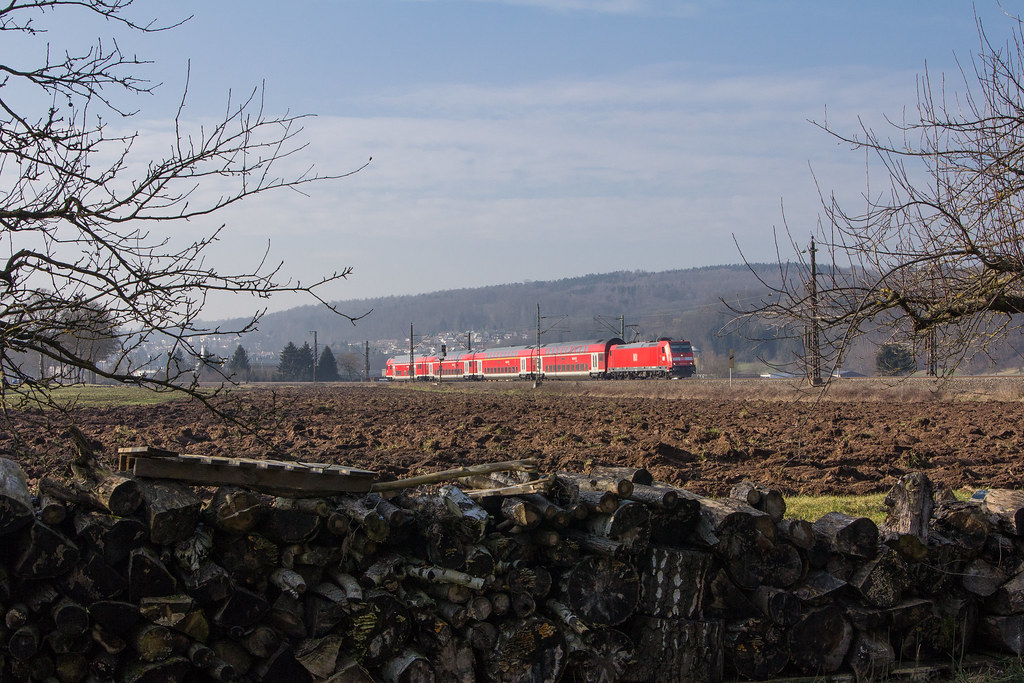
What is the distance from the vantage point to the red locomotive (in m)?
60.5

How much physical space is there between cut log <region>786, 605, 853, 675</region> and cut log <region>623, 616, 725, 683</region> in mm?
577

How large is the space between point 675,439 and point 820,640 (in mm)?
11960

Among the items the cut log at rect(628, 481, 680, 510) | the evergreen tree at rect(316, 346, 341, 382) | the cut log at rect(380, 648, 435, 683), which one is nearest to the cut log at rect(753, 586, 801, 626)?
the cut log at rect(628, 481, 680, 510)

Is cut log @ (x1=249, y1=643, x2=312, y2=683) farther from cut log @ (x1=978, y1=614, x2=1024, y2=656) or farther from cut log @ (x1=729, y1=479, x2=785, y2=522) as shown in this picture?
cut log @ (x1=978, y1=614, x2=1024, y2=656)

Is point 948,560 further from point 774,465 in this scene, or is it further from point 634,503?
point 774,465

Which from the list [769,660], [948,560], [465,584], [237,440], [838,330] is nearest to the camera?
[465,584]

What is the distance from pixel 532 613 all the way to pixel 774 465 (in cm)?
915

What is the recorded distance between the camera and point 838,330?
27.1 ft

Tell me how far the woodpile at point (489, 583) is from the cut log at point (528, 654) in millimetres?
14

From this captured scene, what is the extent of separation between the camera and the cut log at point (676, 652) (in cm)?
550

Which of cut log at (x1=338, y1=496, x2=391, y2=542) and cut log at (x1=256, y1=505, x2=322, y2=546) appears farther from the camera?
cut log at (x1=338, y1=496, x2=391, y2=542)

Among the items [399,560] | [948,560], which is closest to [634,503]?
[399,560]

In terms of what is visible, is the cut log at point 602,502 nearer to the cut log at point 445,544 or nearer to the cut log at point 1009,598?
the cut log at point 445,544

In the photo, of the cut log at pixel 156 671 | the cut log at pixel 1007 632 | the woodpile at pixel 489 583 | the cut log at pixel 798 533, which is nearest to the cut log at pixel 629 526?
the woodpile at pixel 489 583
